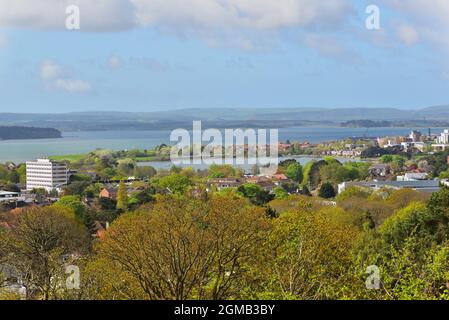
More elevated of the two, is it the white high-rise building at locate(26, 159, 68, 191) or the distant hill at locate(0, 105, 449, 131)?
the distant hill at locate(0, 105, 449, 131)

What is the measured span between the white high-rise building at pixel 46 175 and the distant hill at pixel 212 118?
64.5 feet

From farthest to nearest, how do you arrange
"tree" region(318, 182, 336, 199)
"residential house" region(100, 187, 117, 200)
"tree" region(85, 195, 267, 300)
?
"tree" region(318, 182, 336, 199) → "residential house" region(100, 187, 117, 200) → "tree" region(85, 195, 267, 300)

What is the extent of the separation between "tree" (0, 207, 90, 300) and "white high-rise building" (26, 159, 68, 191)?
816 inches

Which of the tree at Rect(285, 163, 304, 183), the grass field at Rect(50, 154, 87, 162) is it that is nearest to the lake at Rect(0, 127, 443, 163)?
the grass field at Rect(50, 154, 87, 162)

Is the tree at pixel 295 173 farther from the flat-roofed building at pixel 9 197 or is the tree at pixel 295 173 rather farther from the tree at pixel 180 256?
the tree at pixel 180 256

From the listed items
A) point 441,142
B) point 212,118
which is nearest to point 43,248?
point 212,118

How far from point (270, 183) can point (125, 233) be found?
1002 inches

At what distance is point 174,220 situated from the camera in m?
8.38

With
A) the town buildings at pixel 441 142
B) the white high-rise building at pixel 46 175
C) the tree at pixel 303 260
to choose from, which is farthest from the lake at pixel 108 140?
the tree at pixel 303 260

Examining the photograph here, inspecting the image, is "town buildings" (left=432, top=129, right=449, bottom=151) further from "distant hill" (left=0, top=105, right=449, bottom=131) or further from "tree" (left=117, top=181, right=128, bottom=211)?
"tree" (left=117, top=181, right=128, bottom=211)

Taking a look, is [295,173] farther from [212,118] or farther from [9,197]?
[212,118]

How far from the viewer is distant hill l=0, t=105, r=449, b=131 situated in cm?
5900
